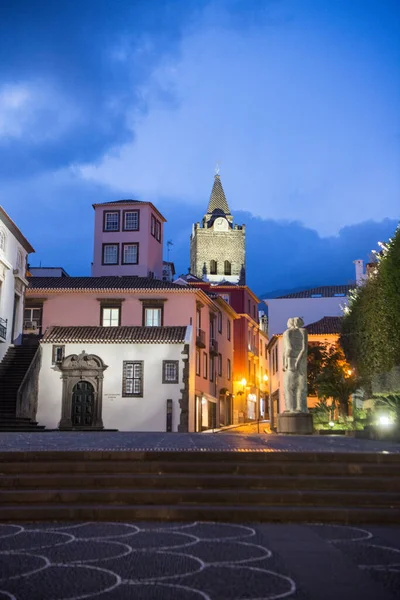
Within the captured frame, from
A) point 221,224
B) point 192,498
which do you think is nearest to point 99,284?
point 192,498

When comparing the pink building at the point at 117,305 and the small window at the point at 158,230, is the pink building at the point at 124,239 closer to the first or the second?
the small window at the point at 158,230

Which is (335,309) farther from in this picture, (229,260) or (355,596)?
(355,596)

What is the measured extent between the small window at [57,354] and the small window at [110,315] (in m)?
7.94

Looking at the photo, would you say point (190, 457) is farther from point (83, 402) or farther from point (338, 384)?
point (83, 402)

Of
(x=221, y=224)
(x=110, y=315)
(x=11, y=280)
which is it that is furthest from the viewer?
(x=221, y=224)

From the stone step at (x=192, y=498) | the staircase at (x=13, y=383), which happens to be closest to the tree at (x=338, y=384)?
the staircase at (x=13, y=383)

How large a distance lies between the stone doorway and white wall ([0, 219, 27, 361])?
459 cm

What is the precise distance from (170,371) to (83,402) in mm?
5194

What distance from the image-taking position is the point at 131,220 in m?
53.3

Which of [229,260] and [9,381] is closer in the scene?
[9,381]

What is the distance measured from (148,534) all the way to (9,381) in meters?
24.8

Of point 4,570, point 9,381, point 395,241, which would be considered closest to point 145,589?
point 4,570

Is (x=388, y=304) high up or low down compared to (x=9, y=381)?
up

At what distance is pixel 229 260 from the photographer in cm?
10175
